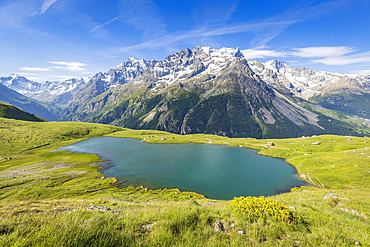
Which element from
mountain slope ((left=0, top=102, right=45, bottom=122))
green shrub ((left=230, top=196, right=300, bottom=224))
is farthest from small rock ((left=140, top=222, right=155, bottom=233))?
mountain slope ((left=0, top=102, right=45, bottom=122))

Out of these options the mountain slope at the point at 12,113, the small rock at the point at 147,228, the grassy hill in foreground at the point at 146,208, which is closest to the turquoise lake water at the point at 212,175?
the grassy hill in foreground at the point at 146,208

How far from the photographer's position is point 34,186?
149 feet

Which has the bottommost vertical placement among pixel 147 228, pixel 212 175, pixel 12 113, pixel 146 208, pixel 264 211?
pixel 212 175

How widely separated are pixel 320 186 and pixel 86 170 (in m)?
95.3

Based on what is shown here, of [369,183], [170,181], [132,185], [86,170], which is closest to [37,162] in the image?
[86,170]

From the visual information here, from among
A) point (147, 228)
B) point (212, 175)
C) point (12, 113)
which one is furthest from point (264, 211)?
point (12, 113)

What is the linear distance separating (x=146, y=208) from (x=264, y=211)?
742 centimetres

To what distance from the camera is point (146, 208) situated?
9930 millimetres

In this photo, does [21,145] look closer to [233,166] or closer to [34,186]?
[34,186]

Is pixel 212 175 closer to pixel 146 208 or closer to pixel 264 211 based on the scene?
pixel 146 208

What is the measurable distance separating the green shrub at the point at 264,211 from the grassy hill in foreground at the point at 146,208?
1.03ft

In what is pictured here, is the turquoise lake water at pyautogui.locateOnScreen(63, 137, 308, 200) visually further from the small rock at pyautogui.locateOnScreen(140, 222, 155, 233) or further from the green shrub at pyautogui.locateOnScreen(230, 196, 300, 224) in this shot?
the small rock at pyautogui.locateOnScreen(140, 222, 155, 233)

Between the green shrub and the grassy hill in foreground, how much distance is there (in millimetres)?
313

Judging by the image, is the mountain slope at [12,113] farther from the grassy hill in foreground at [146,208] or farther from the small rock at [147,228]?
the small rock at [147,228]
